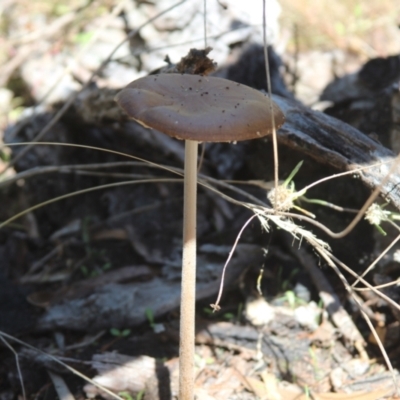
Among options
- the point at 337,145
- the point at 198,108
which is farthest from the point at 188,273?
the point at 337,145

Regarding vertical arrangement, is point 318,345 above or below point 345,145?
below

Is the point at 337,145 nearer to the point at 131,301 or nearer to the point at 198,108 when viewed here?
the point at 198,108

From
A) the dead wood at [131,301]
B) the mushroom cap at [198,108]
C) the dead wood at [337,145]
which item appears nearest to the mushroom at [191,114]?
the mushroom cap at [198,108]

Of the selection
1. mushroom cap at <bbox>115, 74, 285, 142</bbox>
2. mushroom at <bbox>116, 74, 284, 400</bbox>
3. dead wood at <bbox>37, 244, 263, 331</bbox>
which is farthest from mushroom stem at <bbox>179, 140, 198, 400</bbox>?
dead wood at <bbox>37, 244, 263, 331</bbox>

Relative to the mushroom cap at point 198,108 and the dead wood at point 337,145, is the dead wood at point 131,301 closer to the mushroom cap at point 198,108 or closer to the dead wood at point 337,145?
the dead wood at point 337,145

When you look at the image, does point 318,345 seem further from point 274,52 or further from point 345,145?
point 274,52

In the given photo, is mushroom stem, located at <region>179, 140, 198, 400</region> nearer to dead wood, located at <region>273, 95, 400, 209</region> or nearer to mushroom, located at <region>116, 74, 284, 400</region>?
mushroom, located at <region>116, 74, 284, 400</region>

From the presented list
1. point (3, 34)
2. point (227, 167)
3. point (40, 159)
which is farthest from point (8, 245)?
point (3, 34)
